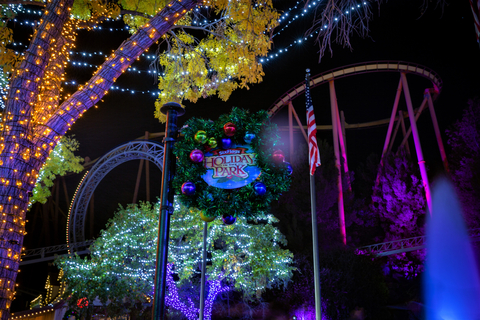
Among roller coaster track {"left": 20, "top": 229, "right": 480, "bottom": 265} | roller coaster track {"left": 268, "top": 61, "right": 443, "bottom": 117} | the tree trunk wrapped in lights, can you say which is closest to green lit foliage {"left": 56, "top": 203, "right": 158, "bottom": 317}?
the tree trunk wrapped in lights

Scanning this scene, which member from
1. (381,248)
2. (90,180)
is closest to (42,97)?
(90,180)

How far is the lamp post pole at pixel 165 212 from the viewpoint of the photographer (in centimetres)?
220

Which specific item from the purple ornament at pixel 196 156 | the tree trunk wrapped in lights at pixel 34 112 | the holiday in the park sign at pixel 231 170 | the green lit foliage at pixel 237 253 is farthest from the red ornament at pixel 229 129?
the green lit foliage at pixel 237 253

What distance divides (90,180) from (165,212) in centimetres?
1619

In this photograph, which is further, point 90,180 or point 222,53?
point 90,180

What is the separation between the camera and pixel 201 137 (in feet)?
9.06

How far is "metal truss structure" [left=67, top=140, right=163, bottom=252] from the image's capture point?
15820 mm

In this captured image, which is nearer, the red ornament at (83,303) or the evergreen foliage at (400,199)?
the red ornament at (83,303)

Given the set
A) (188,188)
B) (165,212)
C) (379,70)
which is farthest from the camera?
(379,70)

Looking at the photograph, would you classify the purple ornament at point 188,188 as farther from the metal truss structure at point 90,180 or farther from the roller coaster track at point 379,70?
the roller coaster track at point 379,70

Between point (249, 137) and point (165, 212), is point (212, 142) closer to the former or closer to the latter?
point (249, 137)

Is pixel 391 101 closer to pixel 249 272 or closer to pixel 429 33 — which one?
pixel 429 33

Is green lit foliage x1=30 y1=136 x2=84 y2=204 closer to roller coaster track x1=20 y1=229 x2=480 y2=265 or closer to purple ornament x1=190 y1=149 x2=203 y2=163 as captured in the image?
roller coaster track x1=20 y1=229 x2=480 y2=265

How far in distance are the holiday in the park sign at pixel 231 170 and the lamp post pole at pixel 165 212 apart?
0.30 ft
